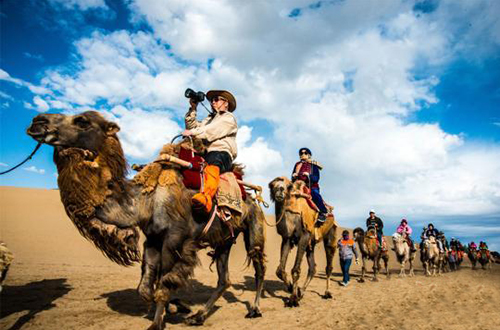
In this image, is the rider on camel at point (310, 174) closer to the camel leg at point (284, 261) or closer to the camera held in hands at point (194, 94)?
the camel leg at point (284, 261)

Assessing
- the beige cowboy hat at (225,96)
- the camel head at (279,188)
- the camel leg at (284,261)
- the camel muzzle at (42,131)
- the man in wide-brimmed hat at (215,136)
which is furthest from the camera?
the camel head at (279,188)

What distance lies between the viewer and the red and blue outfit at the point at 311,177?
9.29 meters

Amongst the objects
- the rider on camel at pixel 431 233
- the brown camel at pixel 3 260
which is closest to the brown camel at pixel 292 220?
the brown camel at pixel 3 260

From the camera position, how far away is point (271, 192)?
28.2ft

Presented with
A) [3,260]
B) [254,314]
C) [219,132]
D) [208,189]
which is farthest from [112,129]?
[254,314]

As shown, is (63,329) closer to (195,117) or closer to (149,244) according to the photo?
(149,244)

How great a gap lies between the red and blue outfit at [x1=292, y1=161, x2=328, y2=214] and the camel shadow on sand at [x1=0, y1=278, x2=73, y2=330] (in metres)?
6.77

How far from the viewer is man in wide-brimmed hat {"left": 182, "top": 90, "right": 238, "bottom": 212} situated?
16.1 ft

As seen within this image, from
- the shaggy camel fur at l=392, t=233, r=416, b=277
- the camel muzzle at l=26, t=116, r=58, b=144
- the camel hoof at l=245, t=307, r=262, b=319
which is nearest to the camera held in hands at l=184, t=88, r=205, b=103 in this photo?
the camel muzzle at l=26, t=116, r=58, b=144

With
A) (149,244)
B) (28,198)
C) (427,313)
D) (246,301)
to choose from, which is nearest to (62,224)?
(28,198)

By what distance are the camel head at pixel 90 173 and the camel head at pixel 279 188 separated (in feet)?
14.2

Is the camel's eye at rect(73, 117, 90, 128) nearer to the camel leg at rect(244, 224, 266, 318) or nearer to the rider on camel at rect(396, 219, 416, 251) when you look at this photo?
the camel leg at rect(244, 224, 266, 318)

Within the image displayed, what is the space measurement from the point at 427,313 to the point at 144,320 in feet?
19.8

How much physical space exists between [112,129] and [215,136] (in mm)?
1701
